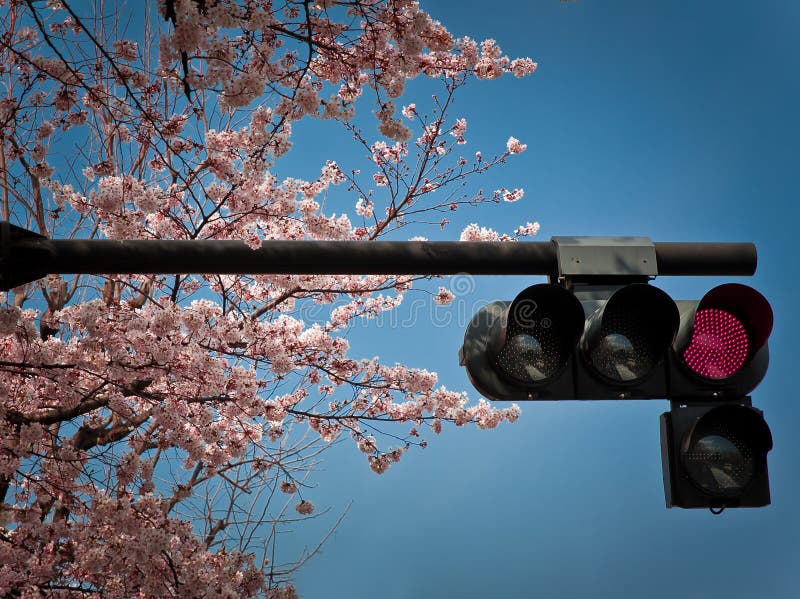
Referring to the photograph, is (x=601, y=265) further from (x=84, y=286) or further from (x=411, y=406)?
(x=84, y=286)

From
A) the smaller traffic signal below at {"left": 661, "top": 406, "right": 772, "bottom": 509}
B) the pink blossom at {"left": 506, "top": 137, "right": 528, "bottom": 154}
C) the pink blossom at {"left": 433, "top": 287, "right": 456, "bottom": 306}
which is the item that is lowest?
the smaller traffic signal below at {"left": 661, "top": 406, "right": 772, "bottom": 509}

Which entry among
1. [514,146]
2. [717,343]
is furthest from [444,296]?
[717,343]

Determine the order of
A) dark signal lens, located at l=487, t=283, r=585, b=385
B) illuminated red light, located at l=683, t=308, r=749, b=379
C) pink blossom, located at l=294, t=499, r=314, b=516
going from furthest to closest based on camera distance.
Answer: pink blossom, located at l=294, t=499, r=314, b=516
illuminated red light, located at l=683, t=308, r=749, b=379
dark signal lens, located at l=487, t=283, r=585, b=385

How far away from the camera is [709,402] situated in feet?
6.50

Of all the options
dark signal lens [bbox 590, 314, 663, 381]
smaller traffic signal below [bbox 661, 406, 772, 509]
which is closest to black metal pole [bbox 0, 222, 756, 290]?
dark signal lens [bbox 590, 314, 663, 381]

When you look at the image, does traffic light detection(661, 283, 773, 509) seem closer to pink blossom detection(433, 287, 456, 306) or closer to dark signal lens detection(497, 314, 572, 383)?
dark signal lens detection(497, 314, 572, 383)

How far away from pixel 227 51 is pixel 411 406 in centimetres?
389

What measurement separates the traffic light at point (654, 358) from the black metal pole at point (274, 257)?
0.35 feet

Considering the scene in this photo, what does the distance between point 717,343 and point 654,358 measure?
0.74 ft

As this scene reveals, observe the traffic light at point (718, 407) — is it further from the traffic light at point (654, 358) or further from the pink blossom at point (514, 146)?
the pink blossom at point (514, 146)

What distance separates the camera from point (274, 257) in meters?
1.92

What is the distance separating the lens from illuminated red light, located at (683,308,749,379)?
1.99 metres

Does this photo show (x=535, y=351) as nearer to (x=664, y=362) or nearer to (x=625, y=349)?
(x=625, y=349)

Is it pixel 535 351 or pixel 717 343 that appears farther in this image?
pixel 717 343
